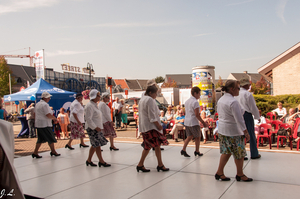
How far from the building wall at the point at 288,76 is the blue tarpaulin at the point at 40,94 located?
13193mm

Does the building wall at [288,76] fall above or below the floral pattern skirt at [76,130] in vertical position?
above

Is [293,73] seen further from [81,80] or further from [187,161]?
[81,80]

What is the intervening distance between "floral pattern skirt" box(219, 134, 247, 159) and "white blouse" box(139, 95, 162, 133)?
1.31 metres

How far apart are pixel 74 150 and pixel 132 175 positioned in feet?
11.7

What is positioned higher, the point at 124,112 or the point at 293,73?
the point at 293,73

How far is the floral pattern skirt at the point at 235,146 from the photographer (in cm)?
376

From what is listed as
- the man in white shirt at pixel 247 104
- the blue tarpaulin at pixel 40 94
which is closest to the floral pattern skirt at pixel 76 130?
the man in white shirt at pixel 247 104

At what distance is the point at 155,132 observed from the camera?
15.2 feet

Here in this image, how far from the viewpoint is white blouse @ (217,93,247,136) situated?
368cm

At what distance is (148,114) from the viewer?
453cm

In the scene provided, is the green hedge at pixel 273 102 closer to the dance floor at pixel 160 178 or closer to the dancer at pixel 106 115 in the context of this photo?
the dance floor at pixel 160 178

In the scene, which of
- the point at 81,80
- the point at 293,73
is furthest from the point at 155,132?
the point at 81,80

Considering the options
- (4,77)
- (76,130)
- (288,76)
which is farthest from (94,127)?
(4,77)

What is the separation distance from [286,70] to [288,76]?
399 millimetres
